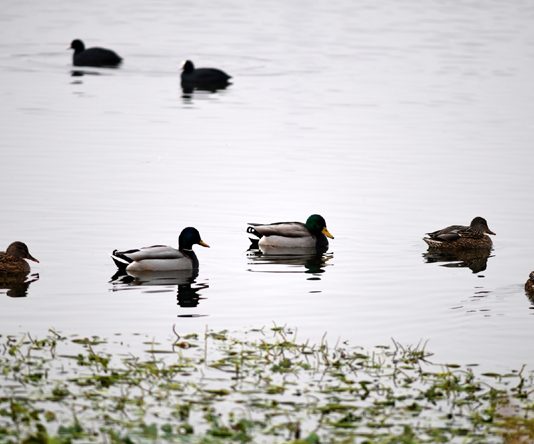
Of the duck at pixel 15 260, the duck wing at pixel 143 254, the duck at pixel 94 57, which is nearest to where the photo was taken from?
the duck at pixel 15 260

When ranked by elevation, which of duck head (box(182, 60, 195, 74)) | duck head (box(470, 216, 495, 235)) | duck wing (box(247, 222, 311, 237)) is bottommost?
duck wing (box(247, 222, 311, 237))

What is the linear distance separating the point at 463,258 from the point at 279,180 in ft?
20.4

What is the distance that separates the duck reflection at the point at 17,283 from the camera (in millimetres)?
16047

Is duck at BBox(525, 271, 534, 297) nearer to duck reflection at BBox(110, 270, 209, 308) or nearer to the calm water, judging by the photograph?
the calm water

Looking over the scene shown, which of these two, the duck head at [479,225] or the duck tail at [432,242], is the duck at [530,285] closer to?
the duck tail at [432,242]

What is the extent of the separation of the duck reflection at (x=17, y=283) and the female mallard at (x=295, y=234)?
4407mm

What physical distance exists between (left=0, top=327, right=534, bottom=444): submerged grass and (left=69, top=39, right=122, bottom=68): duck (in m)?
30.7

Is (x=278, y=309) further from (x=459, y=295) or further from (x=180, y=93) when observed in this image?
(x=180, y=93)

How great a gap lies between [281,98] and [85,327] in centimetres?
2392

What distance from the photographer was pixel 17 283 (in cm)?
1673

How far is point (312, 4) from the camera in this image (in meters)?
73.1

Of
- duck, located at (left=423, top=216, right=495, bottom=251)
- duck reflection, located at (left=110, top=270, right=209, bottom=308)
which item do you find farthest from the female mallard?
duck reflection, located at (left=110, top=270, right=209, bottom=308)

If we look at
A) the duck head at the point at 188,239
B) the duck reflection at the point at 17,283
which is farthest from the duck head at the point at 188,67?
the duck reflection at the point at 17,283

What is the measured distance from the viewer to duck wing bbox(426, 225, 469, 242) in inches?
784
